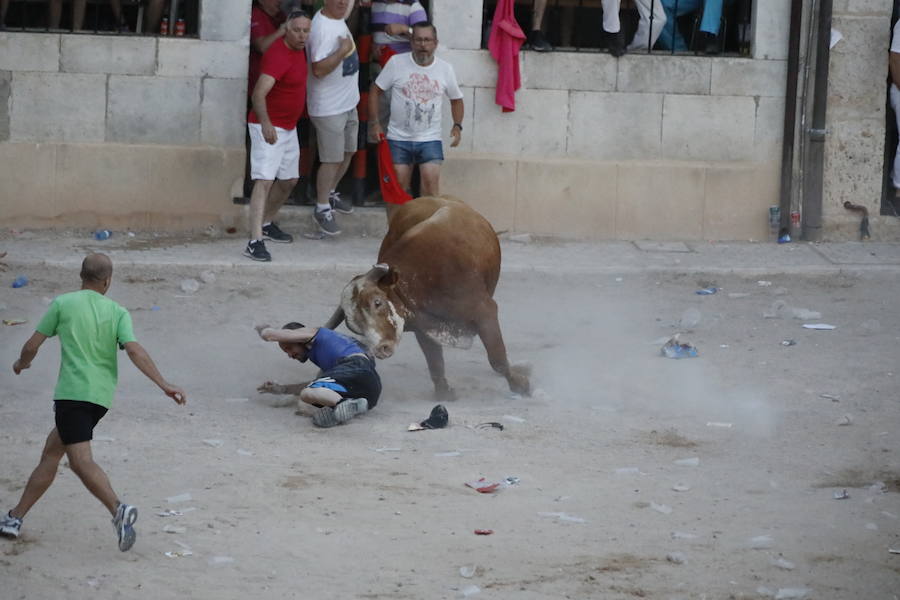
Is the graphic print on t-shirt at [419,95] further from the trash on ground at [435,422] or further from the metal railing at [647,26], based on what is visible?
the trash on ground at [435,422]

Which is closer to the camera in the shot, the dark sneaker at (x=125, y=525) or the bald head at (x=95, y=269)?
the dark sneaker at (x=125, y=525)

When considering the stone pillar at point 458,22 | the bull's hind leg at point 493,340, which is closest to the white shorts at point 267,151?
the stone pillar at point 458,22

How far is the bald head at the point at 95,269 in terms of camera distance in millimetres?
6098

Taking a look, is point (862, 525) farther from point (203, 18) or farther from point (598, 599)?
point (203, 18)

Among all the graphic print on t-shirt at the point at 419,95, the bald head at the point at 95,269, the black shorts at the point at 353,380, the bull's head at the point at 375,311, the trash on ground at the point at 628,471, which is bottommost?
the trash on ground at the point at 628,471

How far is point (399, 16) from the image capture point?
12602mm

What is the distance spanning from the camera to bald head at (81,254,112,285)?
20.0ft

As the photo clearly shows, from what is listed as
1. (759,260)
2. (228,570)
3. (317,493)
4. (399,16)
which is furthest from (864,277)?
(228,570)

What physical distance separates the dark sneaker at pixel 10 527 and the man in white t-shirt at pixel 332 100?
6.79 m

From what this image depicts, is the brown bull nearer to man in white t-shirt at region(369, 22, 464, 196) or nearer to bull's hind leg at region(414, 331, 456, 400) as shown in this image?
bull's hind leg at region(414, 331, 456, 400)

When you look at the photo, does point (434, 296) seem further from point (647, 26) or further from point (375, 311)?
point (647, 26)

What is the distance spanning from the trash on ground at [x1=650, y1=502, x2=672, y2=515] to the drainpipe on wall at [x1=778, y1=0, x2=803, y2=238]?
6957mm

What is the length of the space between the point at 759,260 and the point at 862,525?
618 centimetres

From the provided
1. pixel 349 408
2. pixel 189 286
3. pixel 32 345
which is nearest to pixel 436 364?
pixel 349 408
